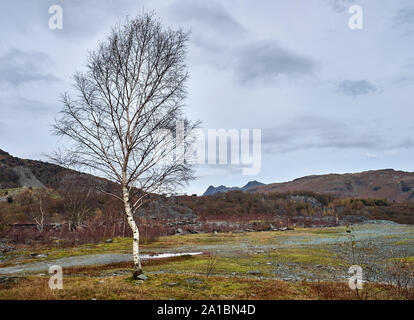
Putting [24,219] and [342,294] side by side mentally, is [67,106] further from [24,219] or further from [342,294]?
[24,219]

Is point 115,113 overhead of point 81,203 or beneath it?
overhead

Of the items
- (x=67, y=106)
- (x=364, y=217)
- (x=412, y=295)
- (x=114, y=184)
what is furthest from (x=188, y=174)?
(x=364, y=217)

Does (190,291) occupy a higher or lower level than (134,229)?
lower

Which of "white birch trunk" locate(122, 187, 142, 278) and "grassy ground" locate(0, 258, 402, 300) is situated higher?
"white birch trunk" locate(122, 187, 142, 278)

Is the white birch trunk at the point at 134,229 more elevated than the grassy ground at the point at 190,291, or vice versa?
the white birch trunk at the point at 134,229

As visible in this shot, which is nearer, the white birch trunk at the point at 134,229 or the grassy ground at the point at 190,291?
the grassy ground at the point at 190,291

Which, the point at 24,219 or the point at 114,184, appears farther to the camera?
the point at 24,219

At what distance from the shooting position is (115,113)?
17.2 metres

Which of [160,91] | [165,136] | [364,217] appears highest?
[160,91]

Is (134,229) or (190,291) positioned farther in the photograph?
(134,229)

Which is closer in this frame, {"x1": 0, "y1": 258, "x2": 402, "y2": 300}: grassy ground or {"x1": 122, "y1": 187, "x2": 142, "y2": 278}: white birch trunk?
{"x1": 0, "y1": 258, "x2": 402, "y2": 300}: grassy ground
